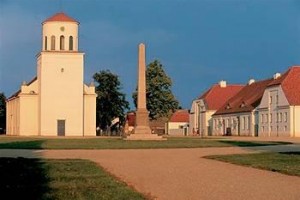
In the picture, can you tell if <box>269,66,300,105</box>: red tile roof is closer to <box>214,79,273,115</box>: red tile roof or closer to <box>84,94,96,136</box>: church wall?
<box>214,79,273,115</box>: red tile roof

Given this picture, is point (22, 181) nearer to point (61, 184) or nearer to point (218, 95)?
point (61, 184)

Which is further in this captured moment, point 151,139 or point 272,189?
point 151,139

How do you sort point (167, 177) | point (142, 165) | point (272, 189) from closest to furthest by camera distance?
1. point (272, 189)
2. point (167, 177)
3. point (142, 165)

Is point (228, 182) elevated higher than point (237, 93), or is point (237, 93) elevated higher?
point (237, 93)

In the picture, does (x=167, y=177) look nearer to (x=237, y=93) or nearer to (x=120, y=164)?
(x=120, y=164)

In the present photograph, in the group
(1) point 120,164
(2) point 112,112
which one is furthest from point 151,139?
(2) point 112,112

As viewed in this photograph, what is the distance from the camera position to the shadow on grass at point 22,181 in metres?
11.3

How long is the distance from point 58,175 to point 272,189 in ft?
18.9

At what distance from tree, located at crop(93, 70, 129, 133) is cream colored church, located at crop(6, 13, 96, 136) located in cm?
1268

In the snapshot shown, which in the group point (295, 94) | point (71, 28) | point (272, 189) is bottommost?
point (272, 189)

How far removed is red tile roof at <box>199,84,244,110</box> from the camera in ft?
351

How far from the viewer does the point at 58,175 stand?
611 inches

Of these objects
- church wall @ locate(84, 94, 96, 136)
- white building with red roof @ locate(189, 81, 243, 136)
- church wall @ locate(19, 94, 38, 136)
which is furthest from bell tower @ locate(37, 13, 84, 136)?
white building with red roof @ locate(189, 81, 243, 136)

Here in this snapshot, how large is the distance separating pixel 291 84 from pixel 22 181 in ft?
220
